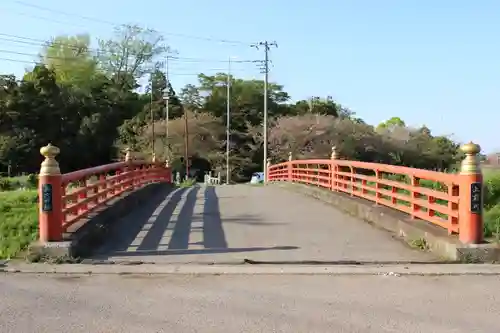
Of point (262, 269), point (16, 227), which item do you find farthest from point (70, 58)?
point (262, 269)

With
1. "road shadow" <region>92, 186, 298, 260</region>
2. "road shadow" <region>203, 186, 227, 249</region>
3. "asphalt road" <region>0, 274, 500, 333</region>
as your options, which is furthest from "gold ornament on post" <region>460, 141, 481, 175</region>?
"road shadow" <region>203, 186, 227, 249</region>

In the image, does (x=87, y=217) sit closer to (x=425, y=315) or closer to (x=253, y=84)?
(x=425, y=315)

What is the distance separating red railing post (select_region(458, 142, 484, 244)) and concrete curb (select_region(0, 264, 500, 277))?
47 cm

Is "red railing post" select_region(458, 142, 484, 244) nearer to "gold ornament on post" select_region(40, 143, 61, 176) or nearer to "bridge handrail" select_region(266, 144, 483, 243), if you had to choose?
"bridge handrail" select_region(266, 144, 483, 243)

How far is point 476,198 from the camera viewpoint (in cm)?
711

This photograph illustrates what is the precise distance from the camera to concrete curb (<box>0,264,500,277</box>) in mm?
6605

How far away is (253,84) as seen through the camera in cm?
7312

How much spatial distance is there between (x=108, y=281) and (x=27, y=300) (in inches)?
38.0

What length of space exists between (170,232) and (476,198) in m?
4.99

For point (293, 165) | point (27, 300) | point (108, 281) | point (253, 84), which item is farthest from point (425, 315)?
point (253, 84)

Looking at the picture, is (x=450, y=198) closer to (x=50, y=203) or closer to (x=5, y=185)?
(x=50, y=203)

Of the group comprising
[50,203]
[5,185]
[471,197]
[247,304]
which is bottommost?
[5,185]

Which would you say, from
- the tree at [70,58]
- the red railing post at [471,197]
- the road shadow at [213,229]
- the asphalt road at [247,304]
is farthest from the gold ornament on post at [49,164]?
the tree at [70,58]

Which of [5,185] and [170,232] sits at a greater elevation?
[170,232]
